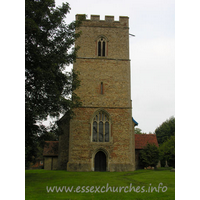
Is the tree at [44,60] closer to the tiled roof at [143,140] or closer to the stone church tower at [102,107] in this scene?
the stone church tower at [102,107]

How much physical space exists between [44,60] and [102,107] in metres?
11.4

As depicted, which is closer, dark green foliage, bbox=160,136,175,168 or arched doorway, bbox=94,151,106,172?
arched doorway, bbox=94,151,106,172

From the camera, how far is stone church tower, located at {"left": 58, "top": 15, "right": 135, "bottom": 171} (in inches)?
949

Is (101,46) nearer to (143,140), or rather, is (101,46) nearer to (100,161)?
(100,161)

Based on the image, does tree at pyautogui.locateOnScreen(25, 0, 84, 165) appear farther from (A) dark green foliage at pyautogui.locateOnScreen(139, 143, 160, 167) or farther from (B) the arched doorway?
(A) dark green foliage at pyautogui.locateOnScreen(139, 143, 160, 167)

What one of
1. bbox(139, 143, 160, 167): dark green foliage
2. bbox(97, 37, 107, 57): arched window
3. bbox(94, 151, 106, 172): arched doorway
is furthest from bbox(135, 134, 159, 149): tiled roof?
bbox(97, 37, 107, 57): arched window

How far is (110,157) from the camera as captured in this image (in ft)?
78.9

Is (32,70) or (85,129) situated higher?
(32,70)

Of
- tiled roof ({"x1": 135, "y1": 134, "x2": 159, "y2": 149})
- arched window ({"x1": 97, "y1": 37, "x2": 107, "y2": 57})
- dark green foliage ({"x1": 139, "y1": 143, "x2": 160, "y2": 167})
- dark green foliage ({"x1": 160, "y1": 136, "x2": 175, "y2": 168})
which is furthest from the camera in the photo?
tiled roof ({"x1": 135, "y1": 134, "x2": 159, "y2": 149})

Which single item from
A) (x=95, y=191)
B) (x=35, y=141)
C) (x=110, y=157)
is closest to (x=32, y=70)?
(x=35, y=141)

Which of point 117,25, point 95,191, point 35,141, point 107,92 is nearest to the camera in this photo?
point 95,191

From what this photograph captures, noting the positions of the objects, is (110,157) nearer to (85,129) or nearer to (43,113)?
(85,129)

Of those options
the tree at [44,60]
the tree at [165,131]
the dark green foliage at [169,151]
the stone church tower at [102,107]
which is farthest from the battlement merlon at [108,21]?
the tree at [165,131]

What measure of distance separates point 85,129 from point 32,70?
11.4 metres
